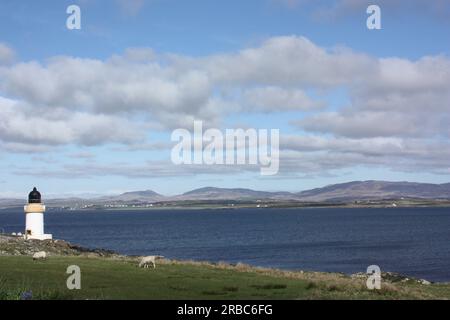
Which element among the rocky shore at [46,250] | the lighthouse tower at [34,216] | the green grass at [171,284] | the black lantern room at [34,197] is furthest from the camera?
the black lantern room at [34,197]

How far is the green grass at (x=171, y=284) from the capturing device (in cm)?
2143

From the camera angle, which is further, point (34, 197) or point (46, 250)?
point (34, 197)

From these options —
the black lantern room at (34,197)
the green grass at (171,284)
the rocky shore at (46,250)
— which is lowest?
the rocky shore at (46,250)

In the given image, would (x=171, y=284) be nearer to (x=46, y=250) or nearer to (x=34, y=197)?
(x=46, y=250)

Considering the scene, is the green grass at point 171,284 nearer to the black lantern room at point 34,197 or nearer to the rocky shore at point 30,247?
the rocky shore at point 30,247

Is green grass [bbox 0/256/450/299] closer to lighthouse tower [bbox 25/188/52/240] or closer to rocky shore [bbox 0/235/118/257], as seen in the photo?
rocky shore [bbox 0/235/118/257]

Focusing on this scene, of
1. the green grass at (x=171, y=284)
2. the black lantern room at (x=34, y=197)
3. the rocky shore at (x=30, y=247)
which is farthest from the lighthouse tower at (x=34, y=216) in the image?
the green grass at (x=171, y=284)

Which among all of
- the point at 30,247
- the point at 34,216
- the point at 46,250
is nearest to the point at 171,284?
the point at 30,247

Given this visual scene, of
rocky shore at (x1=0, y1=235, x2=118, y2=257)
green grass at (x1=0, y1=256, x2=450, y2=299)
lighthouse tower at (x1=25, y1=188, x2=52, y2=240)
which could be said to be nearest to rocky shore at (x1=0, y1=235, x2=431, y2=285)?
rocky shore at (x1=0, y1=235, x2=118, y2=257)

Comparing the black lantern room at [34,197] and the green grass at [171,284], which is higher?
the black lantern room at [34,197]

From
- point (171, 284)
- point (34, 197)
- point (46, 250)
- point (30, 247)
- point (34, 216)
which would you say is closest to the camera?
point (171, 284)

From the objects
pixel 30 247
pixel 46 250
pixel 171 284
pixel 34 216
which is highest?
pixel 34 216

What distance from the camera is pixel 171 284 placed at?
977 inches

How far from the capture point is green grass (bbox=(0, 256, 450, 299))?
21.4 metres
